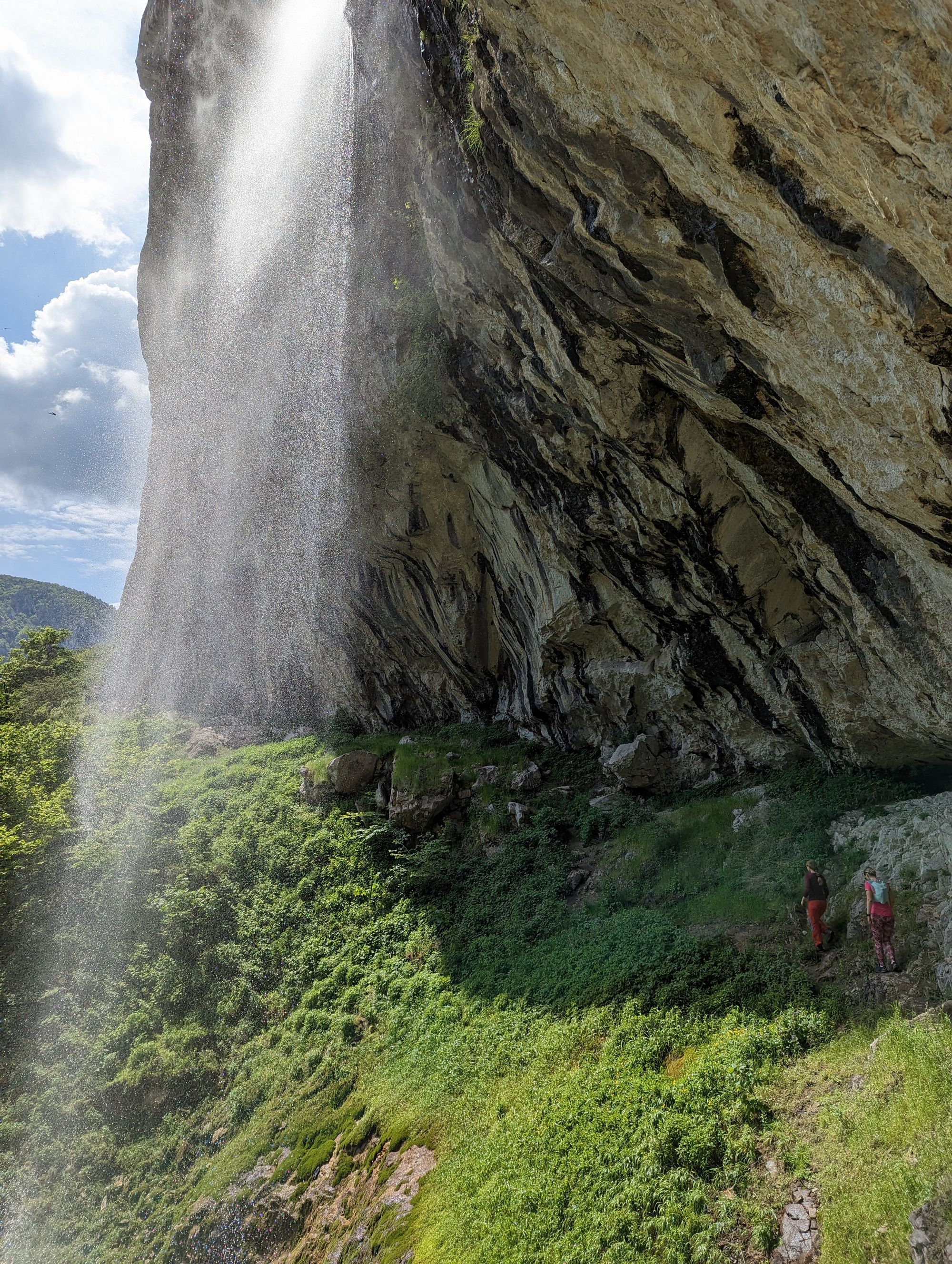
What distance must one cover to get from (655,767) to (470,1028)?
6.80 m

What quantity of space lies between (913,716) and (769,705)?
8.68 ft

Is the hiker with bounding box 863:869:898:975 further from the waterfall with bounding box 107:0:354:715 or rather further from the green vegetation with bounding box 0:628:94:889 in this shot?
the green vegetation with bounding box 0:628:94:889

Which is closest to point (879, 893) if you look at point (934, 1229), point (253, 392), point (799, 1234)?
point (799, 1234)

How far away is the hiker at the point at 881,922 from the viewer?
6699 millimetres

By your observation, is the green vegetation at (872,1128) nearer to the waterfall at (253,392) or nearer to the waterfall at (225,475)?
the waterfall at (225,475)

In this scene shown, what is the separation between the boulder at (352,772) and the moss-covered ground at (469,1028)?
585mm

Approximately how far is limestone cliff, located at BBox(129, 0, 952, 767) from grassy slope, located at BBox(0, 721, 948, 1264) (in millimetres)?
2456

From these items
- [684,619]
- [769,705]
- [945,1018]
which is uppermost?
[684,619]

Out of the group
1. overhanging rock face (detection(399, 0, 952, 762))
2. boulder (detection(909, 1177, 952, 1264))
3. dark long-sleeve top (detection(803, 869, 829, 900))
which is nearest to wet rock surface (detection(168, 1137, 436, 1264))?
boulder (detection(909, 1177, 952, 1264))

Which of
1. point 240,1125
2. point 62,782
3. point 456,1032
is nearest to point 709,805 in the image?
point 456,1032

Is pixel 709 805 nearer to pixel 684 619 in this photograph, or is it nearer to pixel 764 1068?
pixel 684 619

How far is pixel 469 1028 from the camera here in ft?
29.9

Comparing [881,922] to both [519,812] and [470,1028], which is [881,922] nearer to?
[470,1028]

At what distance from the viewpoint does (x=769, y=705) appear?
1186cm
